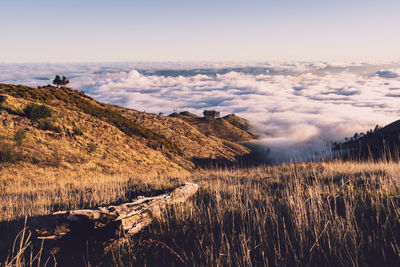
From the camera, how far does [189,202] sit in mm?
5055

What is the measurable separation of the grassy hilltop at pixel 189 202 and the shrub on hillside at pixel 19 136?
11cm

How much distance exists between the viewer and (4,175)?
42.0 ft

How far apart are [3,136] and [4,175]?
5.45 metres

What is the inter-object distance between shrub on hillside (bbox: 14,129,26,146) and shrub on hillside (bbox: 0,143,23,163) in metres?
1.82

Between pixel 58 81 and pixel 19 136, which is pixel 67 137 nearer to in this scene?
pixel 19 136

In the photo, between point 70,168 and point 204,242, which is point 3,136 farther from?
point 204,242

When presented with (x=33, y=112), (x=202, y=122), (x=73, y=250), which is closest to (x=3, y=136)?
(x=33, y=112)

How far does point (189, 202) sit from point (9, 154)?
1492cm

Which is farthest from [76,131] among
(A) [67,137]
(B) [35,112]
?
(B) [35,112]

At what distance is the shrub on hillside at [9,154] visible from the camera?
14297mm

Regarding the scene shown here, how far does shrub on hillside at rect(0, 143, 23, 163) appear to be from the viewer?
14297 millimetres

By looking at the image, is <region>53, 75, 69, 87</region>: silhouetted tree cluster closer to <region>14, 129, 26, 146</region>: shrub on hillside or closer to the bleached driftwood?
<region>14, 129, 26, 146</region>: shrub on hillside

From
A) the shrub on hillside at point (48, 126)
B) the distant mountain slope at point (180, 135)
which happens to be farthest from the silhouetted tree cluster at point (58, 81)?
the shrub on hillside at point (48, 126)

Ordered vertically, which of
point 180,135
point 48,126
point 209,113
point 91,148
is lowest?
point 209,113
